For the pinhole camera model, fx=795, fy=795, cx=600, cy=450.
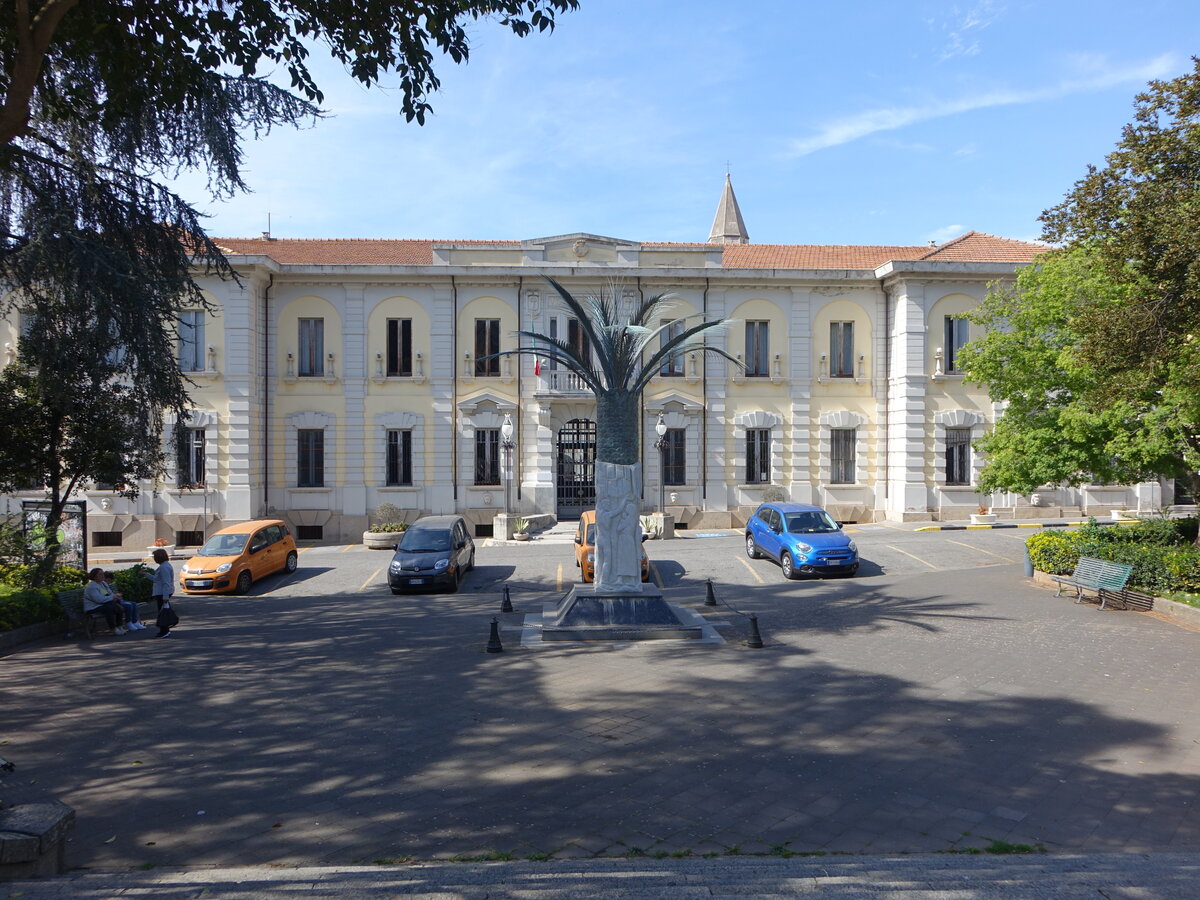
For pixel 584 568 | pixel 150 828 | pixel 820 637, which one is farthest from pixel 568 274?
pixel 150 828

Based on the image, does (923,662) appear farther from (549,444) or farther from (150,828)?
(549,444)

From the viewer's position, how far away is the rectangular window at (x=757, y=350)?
98.8 feet

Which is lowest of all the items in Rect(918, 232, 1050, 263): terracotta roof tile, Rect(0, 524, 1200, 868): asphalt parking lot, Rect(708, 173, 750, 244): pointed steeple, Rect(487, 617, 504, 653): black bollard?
Rect(0, 524, 1200, 868): asphalt parking lot

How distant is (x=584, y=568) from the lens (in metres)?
18.5

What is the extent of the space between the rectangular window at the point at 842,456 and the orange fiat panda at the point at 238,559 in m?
19.5

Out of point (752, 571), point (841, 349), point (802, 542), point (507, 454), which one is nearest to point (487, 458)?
point (507, 454)

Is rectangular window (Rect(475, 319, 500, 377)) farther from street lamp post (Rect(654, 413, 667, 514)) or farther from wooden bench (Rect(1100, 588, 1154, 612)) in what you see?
wooden bench (Rect(1100, 588, 1154, 612))

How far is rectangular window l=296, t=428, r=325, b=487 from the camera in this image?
29.3 metres

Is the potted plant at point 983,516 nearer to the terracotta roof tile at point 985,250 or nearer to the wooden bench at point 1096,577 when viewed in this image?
the terracotta roof tile at point 985,250

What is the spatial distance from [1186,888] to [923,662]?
619cm

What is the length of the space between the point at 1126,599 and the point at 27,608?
62.5ft

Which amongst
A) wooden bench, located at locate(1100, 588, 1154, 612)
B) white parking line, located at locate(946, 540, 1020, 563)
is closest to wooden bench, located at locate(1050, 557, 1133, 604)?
wooden bench, located at locate(1100, 588, 1154, 612)

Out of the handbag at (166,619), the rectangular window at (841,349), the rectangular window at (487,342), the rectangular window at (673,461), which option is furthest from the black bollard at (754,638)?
the rectangular window at (841,349)

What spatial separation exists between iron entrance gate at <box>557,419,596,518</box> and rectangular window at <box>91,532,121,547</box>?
15607 mm
